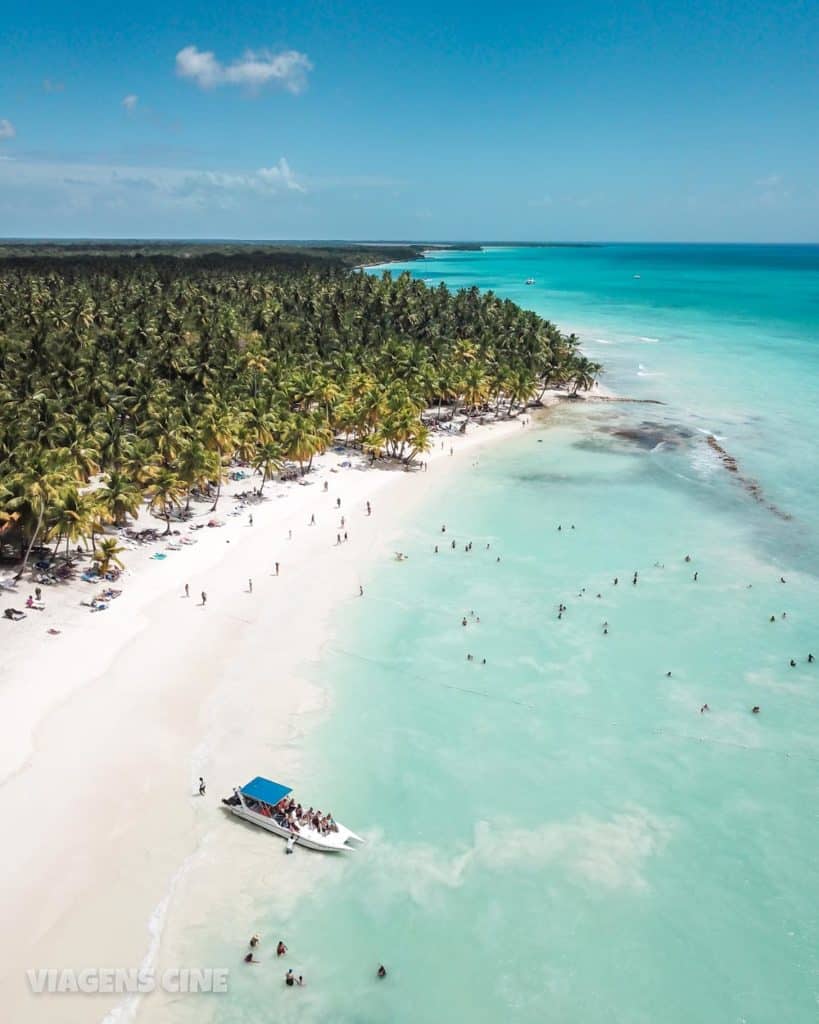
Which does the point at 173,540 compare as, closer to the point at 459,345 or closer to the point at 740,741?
the point at 740,741

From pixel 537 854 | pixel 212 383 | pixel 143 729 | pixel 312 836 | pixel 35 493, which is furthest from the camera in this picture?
pixel 212 383

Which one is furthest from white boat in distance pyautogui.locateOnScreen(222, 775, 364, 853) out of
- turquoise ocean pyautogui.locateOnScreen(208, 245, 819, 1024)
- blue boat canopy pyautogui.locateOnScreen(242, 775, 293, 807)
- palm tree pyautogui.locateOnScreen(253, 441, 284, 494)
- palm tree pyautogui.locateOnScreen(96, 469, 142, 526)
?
palm tree pyautogui.locateOnScreen(253, 441, 284, 494)

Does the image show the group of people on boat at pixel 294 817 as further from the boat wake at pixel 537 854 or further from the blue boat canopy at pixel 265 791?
the boat wake at pixel 537 854

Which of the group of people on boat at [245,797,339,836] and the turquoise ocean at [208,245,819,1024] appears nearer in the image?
the turquoise ocean at [208,245,819,1024]

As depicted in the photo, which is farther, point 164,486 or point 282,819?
point 164,486

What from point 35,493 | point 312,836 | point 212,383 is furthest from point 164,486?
point 312,836

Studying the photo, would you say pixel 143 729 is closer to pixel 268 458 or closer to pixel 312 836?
pixel 312 836

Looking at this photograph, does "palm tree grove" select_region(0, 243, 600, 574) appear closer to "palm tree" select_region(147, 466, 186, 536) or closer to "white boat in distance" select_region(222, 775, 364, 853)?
"palm tree" select_region(147, 466, 186, 536)

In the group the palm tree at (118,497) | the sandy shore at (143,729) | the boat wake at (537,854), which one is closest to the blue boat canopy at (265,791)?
the sandy shore at (143,729)
